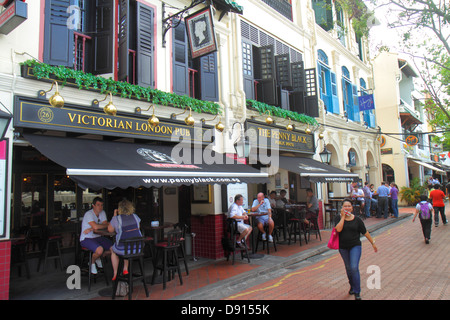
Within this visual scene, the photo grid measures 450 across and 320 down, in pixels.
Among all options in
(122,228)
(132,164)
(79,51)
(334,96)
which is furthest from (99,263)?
(334,96)

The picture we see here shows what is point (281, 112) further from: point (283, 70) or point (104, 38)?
point (104, 38)

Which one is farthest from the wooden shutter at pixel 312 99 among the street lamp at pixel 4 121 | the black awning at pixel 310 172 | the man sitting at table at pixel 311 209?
the street lamp at pixel 4 121

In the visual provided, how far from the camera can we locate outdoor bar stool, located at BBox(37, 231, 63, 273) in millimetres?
7191

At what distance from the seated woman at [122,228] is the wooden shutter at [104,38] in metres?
2.84

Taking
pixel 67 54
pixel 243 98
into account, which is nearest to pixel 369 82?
pixel 243 98

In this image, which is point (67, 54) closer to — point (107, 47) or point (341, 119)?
point (107, 47)

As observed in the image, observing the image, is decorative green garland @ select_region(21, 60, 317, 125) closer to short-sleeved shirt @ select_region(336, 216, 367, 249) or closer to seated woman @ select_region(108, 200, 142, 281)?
seated woman @ select_region(108, 200, 142, 281)

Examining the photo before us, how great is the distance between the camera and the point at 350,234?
5.16 metres

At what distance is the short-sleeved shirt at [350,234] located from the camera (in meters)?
5.12

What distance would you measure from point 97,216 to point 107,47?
3446 millimetres

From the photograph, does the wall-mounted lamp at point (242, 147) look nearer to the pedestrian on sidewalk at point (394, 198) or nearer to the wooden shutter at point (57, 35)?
the wooden shutter at point (57, 35)

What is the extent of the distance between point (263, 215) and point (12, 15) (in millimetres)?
6803

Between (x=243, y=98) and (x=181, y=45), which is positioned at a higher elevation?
(x=181, y=45)

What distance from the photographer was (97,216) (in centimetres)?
661
